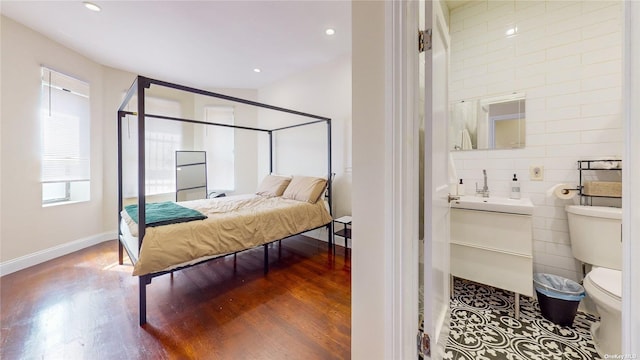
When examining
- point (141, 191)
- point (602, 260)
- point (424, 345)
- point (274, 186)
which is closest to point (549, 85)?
point (602, 260)

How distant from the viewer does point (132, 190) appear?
3689 mm

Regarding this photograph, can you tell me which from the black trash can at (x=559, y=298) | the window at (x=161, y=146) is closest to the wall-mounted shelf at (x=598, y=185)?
the black trash can at (x=559, y=298)

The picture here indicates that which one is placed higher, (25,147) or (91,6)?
(91,6)

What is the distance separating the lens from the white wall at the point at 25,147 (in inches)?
94.5

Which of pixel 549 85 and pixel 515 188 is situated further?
pixel 515 188

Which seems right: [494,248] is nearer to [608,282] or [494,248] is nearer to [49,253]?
[608,282]

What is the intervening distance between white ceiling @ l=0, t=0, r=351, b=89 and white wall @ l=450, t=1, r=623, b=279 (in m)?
1.38

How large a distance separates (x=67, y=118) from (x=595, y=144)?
215 inches

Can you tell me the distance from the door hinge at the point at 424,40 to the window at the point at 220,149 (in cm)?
415

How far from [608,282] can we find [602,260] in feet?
1.36

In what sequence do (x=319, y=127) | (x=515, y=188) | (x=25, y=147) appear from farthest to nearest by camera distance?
1. (x=319, y=127)
2. (x=25, y=147)
3. (x=515, y=188)

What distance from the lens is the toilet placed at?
120 centimetres

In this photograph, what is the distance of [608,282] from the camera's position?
126cm

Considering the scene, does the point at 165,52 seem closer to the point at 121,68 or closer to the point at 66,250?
the point at 121,68
